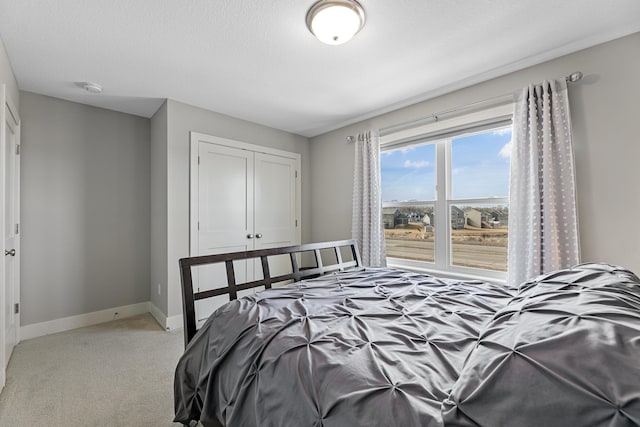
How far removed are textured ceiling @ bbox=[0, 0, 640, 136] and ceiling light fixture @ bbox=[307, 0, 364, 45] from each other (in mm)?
63

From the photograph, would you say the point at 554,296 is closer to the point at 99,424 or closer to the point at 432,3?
the point at 432,3

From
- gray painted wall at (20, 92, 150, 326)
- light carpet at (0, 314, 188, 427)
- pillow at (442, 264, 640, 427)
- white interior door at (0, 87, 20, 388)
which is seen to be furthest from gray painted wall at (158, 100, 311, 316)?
pillow at (442, 264, 640, 427)

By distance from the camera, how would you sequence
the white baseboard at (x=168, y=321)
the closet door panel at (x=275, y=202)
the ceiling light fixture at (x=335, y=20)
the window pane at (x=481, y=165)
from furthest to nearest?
the closet door panel at (x=275, y=202), the white baseboard at (x=168, y=321), the window pane at (x=481, y=165), the ceiling light fixture at (x=335, y=20)

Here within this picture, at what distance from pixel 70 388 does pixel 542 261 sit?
3.53 meters

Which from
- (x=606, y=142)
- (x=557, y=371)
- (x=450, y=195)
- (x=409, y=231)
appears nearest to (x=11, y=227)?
(x=557, y=371)

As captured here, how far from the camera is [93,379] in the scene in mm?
2078

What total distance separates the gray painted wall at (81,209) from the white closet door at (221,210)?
862mm

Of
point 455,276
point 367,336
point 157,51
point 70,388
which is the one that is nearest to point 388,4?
point 157,51

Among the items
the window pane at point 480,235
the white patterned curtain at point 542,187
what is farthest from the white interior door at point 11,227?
the white patterned curtain at point 542,187

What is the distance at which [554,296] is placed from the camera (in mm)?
903

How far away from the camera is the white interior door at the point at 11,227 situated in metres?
2.27

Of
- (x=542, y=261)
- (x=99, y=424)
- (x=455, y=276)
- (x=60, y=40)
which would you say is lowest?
(x=99, y=424)

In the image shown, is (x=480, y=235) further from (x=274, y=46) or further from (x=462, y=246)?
(x=274, y=46)

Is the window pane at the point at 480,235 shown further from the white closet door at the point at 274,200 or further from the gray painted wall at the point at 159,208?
the gray painted wall at the point at 159,208
